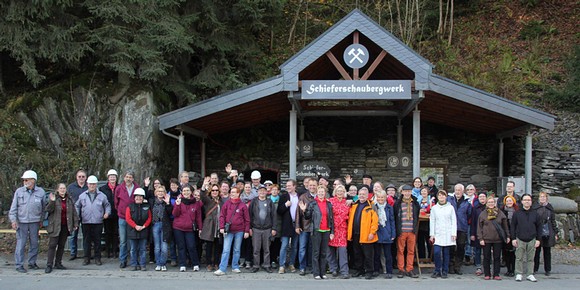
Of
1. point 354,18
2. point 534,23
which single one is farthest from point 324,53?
point 534,23

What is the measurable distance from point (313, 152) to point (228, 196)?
6.57 metres

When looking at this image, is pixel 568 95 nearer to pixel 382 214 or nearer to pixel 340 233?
Answer: pixel 382 214

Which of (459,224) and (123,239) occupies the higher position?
(459,224)

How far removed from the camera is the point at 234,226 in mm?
9000

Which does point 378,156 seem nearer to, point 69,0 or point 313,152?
point 313,152

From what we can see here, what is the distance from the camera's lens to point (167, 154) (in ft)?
46.0

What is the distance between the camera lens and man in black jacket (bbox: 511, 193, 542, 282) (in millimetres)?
8688

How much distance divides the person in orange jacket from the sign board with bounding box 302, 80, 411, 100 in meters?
2.97

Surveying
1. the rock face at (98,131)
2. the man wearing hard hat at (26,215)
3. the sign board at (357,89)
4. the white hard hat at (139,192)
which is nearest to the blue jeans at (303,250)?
the white hard hat at (139,192)

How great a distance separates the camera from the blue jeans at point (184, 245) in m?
9.19

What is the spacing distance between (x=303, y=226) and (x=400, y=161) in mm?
7283

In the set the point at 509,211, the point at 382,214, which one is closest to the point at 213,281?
the point at 382,214

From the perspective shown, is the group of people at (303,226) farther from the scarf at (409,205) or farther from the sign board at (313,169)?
the sign board at (313,169)

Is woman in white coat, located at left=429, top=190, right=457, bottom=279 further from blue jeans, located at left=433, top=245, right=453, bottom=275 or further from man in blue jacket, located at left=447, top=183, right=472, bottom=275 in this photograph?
man in blue jacket, located at left=447, top=183, right=472, bottom=275
